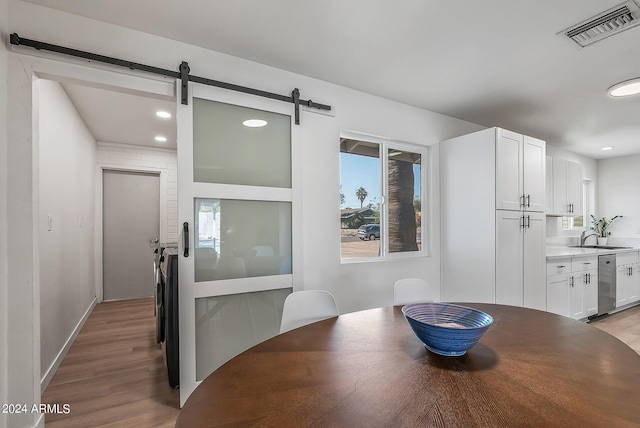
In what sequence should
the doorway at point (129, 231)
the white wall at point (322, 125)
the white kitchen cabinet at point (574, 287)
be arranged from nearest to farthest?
the white wall at point (322, 125)
the white kitchen cabinet at point (574, 287)
the doorway at point (129, 231)

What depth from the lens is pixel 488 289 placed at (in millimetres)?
3057

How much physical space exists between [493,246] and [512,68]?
1.60m

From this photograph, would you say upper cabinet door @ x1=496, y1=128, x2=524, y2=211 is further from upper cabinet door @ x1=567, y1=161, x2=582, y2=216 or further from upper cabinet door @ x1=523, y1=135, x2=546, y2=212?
upper cabinet door @ x1=567, y1=161, x2=582, y2=216

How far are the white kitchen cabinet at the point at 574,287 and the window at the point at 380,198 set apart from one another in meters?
1.60

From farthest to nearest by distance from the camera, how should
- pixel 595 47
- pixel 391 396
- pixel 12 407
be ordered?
pixel 595 47, pixel 12 407, pixel 391 396

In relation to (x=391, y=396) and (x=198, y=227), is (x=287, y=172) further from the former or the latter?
(x=391, y=396)

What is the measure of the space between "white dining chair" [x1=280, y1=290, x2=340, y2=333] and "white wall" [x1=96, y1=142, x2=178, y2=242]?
3.62m

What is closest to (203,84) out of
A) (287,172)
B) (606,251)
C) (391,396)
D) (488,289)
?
(287,172)

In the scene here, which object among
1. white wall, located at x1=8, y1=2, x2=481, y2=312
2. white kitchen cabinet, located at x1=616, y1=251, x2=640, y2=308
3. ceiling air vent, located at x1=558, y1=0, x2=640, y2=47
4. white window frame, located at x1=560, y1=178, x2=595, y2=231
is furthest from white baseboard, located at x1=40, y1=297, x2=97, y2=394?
white window frame, located at x1=560, y1=178, x2=595, y2=231

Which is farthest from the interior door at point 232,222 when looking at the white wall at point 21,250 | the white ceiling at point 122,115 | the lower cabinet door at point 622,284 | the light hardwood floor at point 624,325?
the lower cabinet door at point 622,284

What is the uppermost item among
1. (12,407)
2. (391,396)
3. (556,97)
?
(556,97)

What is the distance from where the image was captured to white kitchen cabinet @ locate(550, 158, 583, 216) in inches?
173

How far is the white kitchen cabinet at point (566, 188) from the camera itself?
439 centimetres

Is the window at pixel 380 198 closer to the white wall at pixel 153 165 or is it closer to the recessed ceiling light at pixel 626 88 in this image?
the recessed ceiling light at pixel 626 88
